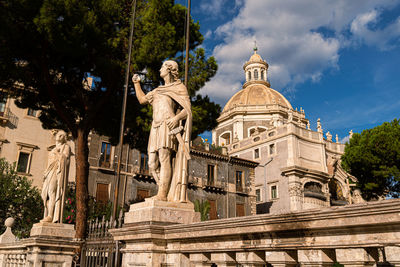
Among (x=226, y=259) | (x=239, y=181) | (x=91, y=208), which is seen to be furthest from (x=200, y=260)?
(x=239, y=181)

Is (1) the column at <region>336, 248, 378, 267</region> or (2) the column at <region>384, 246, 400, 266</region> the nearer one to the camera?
(2) the column at <region>384, 246, 400, 266</region>

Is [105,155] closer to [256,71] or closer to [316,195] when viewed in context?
[316,195]

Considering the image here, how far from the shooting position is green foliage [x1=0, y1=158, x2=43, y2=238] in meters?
20.7

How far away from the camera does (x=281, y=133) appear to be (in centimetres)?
3769

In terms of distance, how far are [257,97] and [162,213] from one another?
161ft

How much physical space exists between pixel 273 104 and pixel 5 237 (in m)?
43.0

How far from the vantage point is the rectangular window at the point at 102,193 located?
84.3ft

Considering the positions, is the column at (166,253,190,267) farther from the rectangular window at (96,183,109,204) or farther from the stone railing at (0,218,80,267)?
the rectangular window at (96,183,109,204)

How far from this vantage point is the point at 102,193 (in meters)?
26.0

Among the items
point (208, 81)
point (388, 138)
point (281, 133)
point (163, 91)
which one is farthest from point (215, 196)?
point (163, 91)

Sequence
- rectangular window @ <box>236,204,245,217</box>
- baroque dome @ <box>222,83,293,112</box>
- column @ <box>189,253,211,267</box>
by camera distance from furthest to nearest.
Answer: baroque dome @ <box>222,83,293,112</box>, rectangular window @ <box>236,204,245,217</box>, column @ <box>189,253,211,267</box>

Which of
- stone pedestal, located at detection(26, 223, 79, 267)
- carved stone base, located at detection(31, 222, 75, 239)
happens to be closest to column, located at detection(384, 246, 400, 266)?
stone pedestal, located at detection(26, 223, 79, 267)

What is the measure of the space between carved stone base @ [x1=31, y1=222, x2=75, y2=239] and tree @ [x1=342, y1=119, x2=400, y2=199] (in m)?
26.6

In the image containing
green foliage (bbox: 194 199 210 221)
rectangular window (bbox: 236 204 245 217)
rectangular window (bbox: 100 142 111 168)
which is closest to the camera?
green foliage (bbox: 194 199 210 221)
